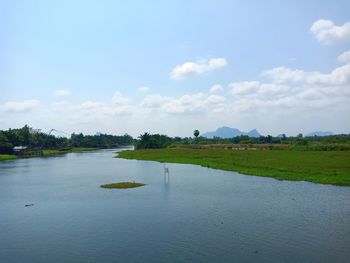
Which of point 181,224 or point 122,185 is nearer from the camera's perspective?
point 181,224

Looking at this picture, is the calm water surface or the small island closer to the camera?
the calm water surface

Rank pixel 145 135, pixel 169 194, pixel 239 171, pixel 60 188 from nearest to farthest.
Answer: pixel 169 194 < pixel 60 188 < pixel 239 171 < pixel 145 135

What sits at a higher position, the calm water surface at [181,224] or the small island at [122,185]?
the small island at [122,185]

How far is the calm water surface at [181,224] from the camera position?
80.8 feet

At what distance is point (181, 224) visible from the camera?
32.0 m

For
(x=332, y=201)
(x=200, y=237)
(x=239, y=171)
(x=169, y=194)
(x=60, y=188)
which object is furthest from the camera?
(x=239, y=171)

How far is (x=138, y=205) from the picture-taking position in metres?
40.9

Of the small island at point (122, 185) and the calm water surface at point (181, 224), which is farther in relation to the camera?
the small island at point (122, 185)

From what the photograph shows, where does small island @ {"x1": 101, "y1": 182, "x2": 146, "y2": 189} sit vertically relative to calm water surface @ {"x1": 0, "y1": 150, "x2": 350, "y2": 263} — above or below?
above

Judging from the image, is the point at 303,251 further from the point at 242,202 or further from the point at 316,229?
the point at 242,202

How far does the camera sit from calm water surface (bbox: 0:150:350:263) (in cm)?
2464

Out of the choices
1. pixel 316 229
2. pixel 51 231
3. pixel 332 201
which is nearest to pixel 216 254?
Result: pixel 316 229

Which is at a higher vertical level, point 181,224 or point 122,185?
point 122,185

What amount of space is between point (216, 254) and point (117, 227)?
11.0 metres
